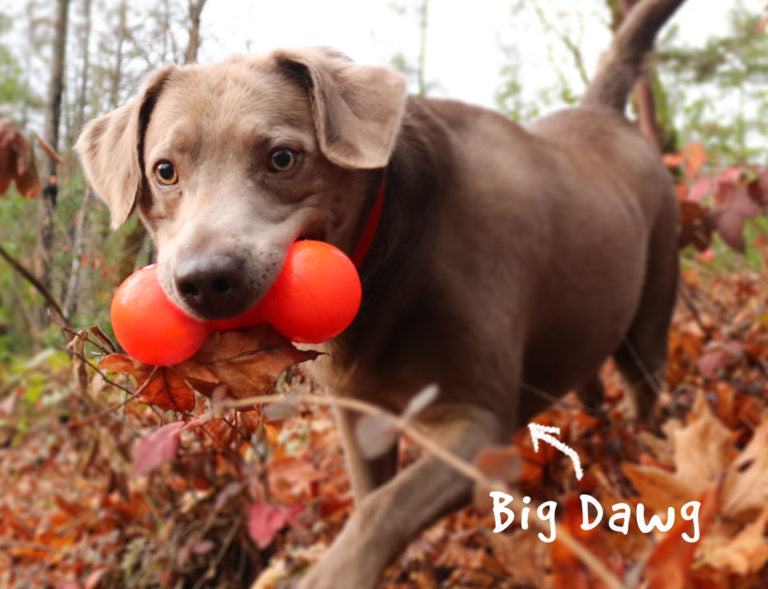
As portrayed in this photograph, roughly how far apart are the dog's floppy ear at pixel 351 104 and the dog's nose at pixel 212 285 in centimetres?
38

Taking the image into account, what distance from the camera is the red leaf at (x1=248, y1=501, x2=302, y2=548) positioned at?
2537 mm

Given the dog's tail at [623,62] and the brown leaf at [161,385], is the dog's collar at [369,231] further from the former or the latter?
the dog's tail at [623,62]

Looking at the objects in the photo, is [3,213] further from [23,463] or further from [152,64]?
[23,463]

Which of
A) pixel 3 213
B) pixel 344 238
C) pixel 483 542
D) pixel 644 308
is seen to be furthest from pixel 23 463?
pixel 344 238

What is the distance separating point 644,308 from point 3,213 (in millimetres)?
2902

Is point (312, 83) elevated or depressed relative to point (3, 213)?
elevated

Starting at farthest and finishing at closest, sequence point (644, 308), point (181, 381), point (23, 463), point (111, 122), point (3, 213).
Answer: point (23, 463)
point (644, 308)
point (3, 213)
point (111, 122)
point (181, 381)

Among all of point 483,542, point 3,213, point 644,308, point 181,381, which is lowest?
point 483,542

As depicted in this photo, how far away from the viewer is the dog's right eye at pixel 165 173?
156 cm

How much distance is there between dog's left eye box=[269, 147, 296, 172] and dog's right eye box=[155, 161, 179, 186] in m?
0.20

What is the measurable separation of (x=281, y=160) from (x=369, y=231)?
31 cm

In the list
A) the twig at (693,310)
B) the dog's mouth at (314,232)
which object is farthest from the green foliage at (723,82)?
the dog's mouth at (314,232)

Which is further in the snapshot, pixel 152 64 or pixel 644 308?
pixel 644 308

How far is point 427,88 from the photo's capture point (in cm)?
462
